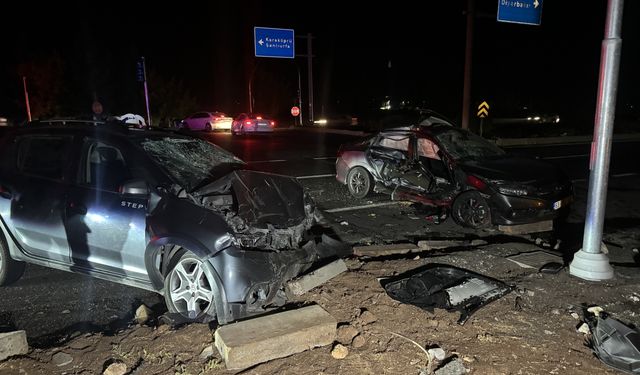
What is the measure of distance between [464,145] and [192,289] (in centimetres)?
577

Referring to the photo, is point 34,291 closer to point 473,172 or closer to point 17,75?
point 473,172

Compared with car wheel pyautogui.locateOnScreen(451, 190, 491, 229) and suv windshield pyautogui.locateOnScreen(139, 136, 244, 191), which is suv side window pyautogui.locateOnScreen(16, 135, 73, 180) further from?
car wheel pyautogui.locateOnScreen(451, 190, 491, 229)

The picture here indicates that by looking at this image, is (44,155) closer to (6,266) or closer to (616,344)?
(6,266)

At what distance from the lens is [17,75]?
154 feet

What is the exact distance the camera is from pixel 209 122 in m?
31.4

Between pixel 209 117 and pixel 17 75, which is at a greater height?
pixel 17 75

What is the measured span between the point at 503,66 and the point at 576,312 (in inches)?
1633

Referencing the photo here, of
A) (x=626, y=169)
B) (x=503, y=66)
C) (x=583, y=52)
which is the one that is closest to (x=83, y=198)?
(x=626, y=169)

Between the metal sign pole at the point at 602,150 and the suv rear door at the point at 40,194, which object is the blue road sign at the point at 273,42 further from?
the metal sign pole at the point at 602,150

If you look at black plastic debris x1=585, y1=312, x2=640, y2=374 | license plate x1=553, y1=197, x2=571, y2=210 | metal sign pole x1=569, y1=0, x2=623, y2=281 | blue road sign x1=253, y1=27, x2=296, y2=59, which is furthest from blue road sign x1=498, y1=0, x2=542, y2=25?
blue road sign x1=253, y1=27, x2=296, y2=59

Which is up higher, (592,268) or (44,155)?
(44,155)

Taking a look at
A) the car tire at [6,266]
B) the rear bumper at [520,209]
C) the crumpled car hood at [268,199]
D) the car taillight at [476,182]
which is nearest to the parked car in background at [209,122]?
the car taillight at [476,182]

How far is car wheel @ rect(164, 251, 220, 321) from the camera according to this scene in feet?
12.6

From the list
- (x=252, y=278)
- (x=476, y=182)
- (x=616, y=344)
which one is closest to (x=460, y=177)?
(x=476, y=182)
